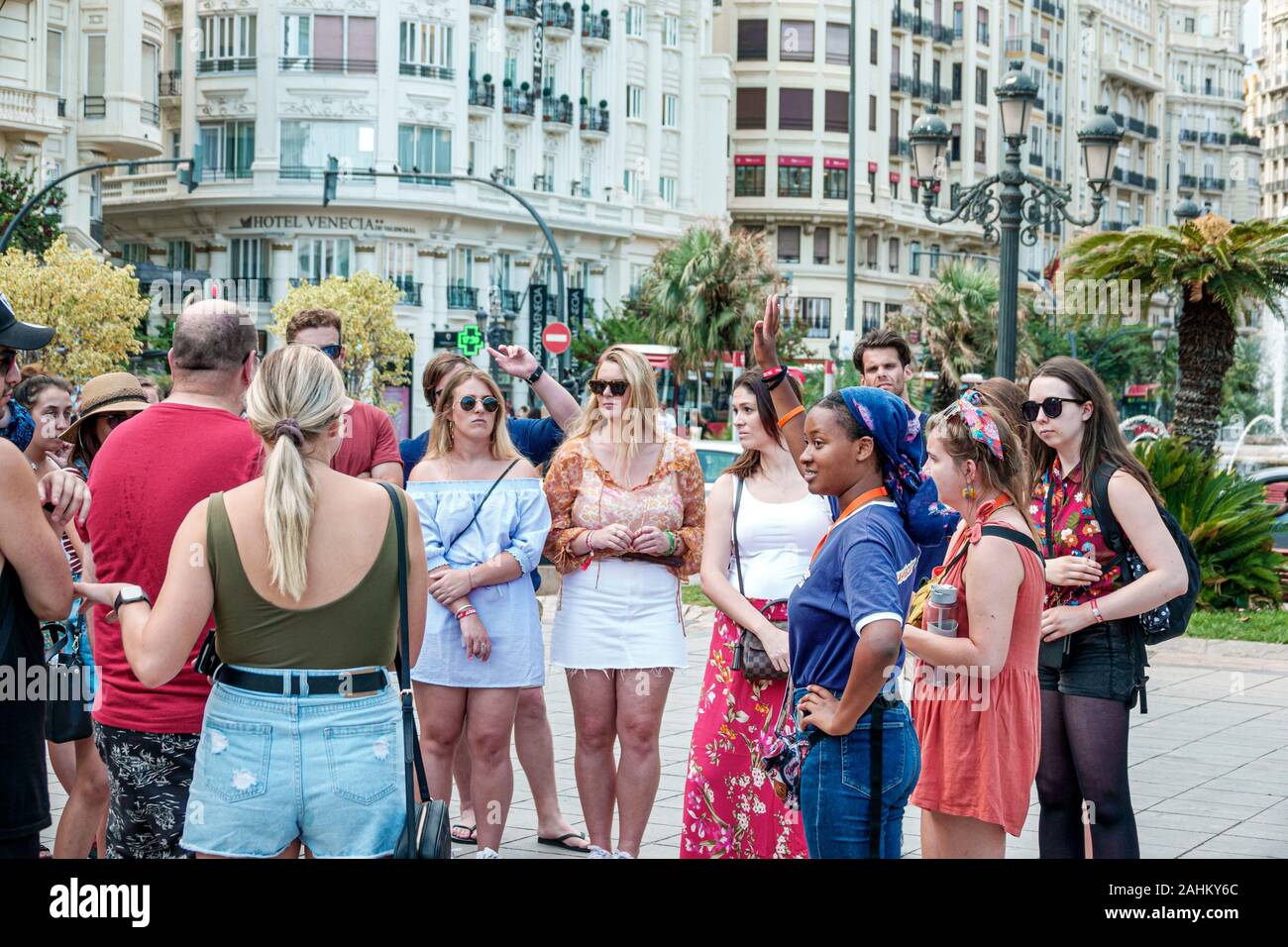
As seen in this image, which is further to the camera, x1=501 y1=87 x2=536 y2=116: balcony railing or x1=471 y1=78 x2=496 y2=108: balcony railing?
x1=501 y1=87 x2=536 y2=116: balcony railing

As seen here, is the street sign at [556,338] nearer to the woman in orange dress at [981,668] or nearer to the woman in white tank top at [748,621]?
the woman in white tank top at [748,621]

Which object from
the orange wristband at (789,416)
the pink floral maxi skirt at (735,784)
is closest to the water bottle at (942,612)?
the pink floral maxi skirt at (735,784)

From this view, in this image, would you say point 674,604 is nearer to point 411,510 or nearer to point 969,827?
point 969,827

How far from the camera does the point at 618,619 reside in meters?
6.86

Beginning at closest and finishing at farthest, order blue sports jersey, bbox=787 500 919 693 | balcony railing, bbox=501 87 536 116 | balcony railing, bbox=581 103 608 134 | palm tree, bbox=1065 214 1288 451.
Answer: blue sports jersey, bbox=787 500 919 693, palm tree, bbox=1065 214 1288 451, balcony railing, bbox=501 87 536 116, balcony railing, bbox=581 103 608 134

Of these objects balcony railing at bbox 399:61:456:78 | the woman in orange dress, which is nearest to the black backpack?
the woman in orange dress

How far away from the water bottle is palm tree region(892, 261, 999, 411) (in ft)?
134

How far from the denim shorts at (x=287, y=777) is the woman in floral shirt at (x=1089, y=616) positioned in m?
2.48

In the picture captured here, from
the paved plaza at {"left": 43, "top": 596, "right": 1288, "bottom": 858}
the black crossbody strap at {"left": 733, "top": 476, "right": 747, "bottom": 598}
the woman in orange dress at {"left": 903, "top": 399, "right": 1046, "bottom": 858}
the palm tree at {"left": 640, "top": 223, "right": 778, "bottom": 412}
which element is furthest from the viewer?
the palm tree at {"left": 640, "top": 223, "right": 778, "bottom": 412}

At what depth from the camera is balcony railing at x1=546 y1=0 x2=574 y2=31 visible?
61.9 m

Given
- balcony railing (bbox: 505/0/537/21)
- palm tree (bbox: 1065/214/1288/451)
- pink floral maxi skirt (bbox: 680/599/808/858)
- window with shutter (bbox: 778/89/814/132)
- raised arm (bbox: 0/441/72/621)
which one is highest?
balcony railing (bbox: 505/0/537/21)

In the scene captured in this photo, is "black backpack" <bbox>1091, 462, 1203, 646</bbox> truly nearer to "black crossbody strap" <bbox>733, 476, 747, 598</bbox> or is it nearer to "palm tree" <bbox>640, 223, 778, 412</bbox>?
"black crossbody strap" <bbox>733, 476, 747, 598</bbox>

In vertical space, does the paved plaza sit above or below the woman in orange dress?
below
